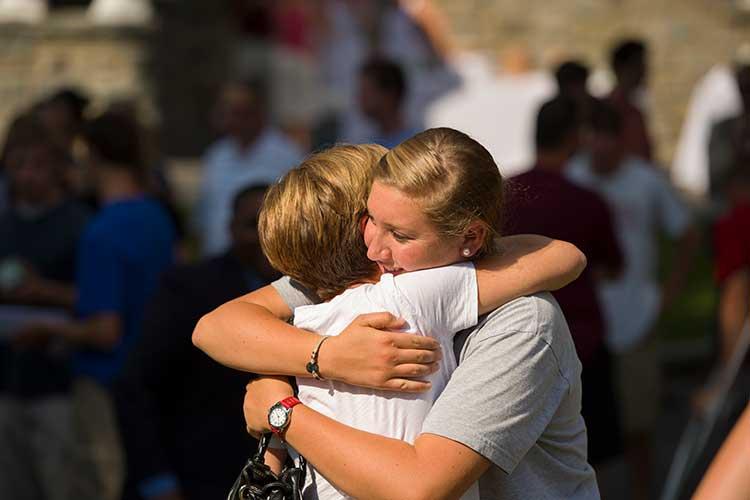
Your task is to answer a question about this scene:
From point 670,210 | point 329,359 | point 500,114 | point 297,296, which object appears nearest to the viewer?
point 329,359

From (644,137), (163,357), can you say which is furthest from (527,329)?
(644,137)

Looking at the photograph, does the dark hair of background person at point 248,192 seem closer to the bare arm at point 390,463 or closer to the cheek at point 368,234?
the cheek at point 368,234

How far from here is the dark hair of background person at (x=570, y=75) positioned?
6978 millimetres

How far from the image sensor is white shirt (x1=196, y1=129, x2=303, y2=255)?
7.37 m

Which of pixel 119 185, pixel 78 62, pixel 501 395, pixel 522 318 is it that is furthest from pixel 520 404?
pixel 78 62

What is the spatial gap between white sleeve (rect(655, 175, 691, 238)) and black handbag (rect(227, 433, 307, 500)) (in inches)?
171

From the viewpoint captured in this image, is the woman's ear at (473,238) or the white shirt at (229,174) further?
the white shirt at (229,174)

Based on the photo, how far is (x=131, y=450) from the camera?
4.06 meters

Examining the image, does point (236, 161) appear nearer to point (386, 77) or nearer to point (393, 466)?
point (386, 77)

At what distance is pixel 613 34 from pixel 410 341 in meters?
15.5

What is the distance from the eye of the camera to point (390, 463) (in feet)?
7.15

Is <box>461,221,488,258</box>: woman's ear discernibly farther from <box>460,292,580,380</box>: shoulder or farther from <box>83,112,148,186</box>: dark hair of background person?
<box>83,112,148,186</box>: dark hair of background person

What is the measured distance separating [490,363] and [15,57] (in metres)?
10.6

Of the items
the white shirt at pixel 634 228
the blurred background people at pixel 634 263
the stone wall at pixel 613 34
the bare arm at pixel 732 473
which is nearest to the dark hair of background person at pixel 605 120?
the blurred background people at pixel 634 263
